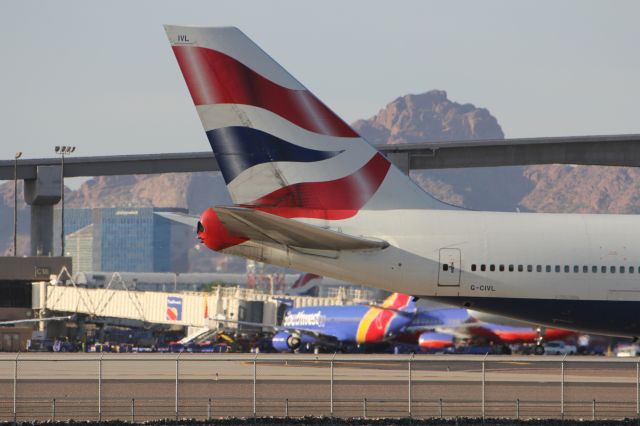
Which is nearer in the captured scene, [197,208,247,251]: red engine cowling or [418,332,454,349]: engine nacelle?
[197,208,247,251]: red engine cowling

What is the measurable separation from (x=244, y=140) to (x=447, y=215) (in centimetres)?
732

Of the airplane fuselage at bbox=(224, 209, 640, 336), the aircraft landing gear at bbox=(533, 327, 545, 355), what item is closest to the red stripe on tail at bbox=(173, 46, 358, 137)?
the airplane fuselage at bbox=(224, 209, 640, 336)

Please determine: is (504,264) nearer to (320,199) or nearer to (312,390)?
(320,199)

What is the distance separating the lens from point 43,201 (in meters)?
95.8

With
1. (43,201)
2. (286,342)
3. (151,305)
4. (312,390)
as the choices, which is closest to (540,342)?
(286,342)

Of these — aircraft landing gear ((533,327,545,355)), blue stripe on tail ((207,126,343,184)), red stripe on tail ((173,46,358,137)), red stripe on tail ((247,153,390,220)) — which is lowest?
aircraft landing gear ((533,327,545,355))

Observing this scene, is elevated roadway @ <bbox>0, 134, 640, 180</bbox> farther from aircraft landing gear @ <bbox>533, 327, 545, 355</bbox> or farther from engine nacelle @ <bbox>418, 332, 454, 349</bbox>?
aircraft landing gear @ <bbox>533, 327, 545, 355</bbox>

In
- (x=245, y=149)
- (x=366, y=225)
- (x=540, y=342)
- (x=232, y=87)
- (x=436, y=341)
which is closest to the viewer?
(x=232, y=87)

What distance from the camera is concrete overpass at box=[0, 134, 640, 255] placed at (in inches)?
3531

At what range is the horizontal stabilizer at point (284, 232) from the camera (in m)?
34.5

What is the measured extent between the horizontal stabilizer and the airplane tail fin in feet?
5.00

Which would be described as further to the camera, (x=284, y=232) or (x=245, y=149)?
(x=245, y=149)

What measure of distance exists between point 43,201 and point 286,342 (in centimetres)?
2773

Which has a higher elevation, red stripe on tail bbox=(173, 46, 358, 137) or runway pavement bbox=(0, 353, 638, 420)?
red stripe on tail bbox=(173, 46, 358, 137)
